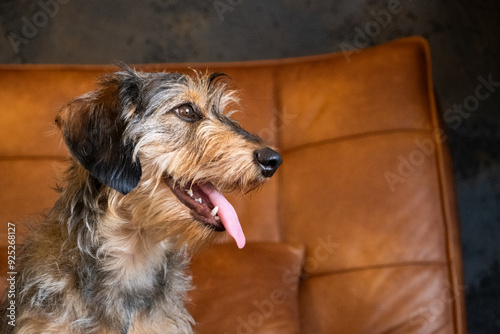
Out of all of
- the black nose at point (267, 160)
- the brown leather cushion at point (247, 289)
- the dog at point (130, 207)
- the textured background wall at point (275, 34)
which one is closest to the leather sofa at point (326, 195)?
the brown leather cushion at point (247, 289)

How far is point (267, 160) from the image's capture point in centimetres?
157

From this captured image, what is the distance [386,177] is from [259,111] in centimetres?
69

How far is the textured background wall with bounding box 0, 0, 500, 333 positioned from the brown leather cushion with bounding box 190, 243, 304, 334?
1339 millimetres

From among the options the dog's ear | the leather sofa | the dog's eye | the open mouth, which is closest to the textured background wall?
the leather sofa

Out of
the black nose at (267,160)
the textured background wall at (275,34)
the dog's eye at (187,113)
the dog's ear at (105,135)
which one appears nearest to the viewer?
the dog's ear at (105,135)

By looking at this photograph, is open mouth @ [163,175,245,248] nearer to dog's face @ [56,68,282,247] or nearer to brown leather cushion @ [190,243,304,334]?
dog's face @ [56,68,282,247]

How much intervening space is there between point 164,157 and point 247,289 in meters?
0.85

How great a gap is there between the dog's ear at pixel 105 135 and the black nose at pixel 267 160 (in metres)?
0.35

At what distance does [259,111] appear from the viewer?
2.61m

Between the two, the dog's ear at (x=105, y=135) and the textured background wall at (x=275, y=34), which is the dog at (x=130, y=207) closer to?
the dog's ear at (x=105, y=135)

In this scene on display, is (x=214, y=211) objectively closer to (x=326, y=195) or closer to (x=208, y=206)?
(x=208, y=206)

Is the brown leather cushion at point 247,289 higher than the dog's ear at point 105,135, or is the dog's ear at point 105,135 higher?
the dog's ear at point 105,135

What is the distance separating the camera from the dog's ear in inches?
57.8

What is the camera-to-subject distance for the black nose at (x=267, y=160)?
5.15 feet
